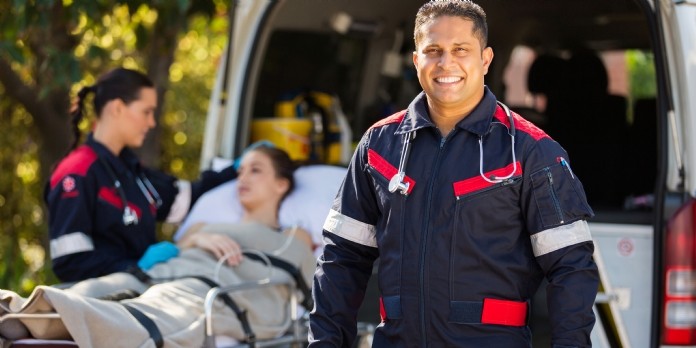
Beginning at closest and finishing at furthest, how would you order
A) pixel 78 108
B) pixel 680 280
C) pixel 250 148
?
pixel 680 280 → pixel 78 108 → pixel 250 148

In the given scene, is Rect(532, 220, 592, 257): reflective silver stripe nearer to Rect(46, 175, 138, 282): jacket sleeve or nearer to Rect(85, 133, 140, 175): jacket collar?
Rect(46, 175, 138, 282): jacket sleeve

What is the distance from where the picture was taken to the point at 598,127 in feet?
20.7

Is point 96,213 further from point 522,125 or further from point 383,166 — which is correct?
point 522,125

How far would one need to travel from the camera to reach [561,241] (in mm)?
2871

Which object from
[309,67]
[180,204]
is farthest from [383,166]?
[309,67]

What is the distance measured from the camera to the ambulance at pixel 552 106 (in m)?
3.96

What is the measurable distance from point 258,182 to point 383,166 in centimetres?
227

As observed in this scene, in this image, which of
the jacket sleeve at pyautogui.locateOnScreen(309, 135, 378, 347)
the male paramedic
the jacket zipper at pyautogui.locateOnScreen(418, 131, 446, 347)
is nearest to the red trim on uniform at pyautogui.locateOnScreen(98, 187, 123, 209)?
the jacket sleeve at pyautogui.locateOnScreen(309, 135, 378, 347)

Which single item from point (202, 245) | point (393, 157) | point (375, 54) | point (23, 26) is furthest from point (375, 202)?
point (375, 54)

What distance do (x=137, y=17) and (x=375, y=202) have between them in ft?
11.5

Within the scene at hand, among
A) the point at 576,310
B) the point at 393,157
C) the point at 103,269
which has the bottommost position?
the point at 103,269

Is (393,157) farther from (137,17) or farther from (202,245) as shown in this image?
(137,17)

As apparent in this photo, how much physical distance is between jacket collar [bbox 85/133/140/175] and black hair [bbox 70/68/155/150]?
138mm

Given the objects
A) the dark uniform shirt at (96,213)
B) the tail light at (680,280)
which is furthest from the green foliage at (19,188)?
the tail light at (680,280)
